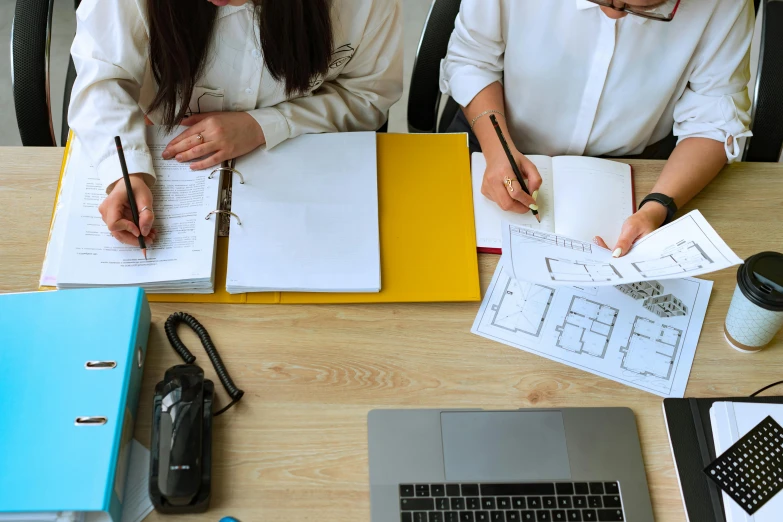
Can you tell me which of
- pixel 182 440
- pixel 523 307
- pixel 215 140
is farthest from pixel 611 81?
pixel 182 440

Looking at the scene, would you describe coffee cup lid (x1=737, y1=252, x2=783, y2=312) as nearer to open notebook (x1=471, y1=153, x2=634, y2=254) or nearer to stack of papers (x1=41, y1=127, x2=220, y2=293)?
open notebook (x1=471, y1=153, x2=634, y2=254)

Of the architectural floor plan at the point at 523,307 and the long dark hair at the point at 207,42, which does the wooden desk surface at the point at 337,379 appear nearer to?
the architectural floor plan at the point at 523,307

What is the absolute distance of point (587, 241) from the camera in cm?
116

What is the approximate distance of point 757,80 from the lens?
1.37 metres

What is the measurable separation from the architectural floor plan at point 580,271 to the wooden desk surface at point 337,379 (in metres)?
0.14

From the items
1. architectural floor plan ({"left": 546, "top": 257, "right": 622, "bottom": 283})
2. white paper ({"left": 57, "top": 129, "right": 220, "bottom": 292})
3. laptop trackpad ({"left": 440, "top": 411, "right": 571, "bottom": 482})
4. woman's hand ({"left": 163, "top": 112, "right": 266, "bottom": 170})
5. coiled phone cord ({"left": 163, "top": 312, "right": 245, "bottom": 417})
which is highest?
woman's hand ({"left": 163, "top": 112, "right": 266, "bottom": 170})

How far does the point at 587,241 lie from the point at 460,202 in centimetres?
23

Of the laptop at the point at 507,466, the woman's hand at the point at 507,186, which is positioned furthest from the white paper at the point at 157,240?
the woman's hand at the point at 507,186

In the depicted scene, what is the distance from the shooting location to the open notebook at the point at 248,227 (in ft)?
3.53

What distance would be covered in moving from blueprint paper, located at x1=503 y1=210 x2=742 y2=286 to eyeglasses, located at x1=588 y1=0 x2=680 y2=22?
34cm

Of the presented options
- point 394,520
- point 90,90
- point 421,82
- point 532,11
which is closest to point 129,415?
point 394,520

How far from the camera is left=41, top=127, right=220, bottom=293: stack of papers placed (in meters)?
1.06

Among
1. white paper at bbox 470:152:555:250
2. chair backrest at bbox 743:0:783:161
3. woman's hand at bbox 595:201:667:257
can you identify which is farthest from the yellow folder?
chair backrest at bbox 743:0:783:161

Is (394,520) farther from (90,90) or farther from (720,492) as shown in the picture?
(90,90)
